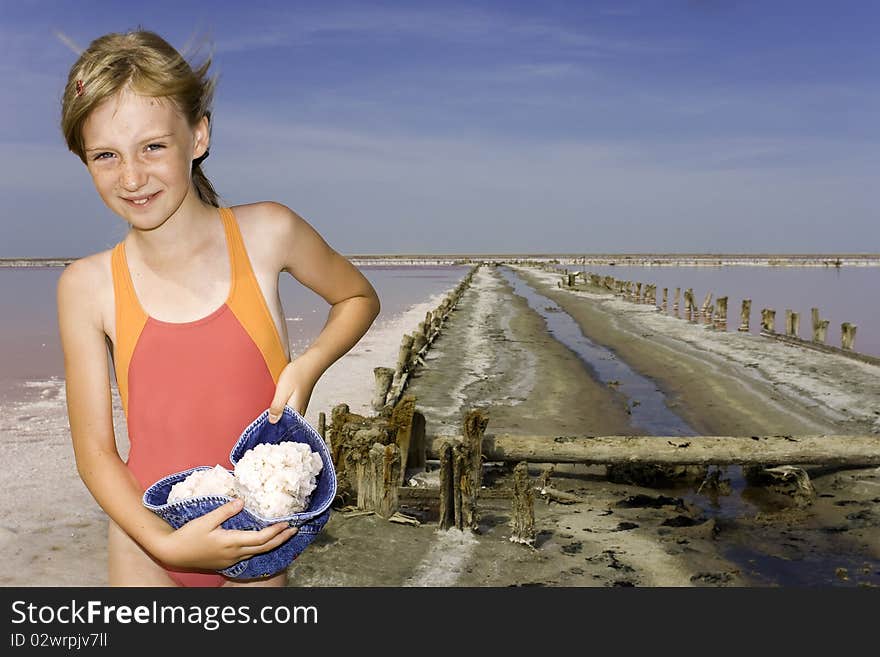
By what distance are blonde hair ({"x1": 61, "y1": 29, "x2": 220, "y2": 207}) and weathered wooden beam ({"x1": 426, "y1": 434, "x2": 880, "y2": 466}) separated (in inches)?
283

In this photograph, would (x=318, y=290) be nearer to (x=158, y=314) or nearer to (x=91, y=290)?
(x=158, y=314)

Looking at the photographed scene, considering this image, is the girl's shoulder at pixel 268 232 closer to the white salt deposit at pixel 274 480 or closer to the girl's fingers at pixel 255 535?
the white salt deposit at pixel 274 480

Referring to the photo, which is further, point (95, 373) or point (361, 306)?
point (361, 306)

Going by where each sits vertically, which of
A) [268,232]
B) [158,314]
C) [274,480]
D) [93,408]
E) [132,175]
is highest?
[132,175]

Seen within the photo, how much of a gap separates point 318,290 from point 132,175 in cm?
56

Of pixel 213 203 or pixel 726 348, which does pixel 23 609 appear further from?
pixel 726 348

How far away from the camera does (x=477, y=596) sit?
2.78m

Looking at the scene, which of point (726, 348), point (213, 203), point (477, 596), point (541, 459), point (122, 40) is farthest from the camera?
point (726, 348)

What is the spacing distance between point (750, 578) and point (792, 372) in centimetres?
1209

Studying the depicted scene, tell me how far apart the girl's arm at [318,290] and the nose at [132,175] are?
326 mm

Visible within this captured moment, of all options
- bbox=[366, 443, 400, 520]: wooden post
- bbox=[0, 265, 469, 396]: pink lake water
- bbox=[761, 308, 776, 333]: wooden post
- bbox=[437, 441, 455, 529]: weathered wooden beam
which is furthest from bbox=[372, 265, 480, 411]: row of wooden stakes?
bbox=[761, 308, 776, 333]: wooden post

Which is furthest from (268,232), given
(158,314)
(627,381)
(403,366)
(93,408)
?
(627,381)

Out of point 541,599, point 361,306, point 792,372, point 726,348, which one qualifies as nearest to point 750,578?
point 541,599

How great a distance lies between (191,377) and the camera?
5.85 ft
